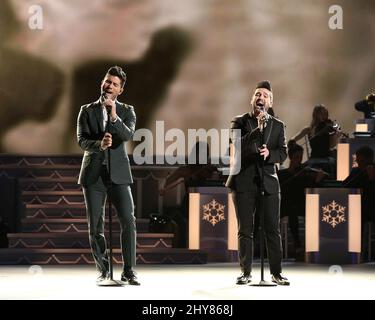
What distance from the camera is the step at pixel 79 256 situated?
10.8m

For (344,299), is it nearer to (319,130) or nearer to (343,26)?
(319,130)

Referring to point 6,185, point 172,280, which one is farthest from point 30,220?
point 172,280

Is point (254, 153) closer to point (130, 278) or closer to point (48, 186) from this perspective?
point (130, 278)

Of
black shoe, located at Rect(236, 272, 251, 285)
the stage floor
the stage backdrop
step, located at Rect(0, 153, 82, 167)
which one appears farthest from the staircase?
black shoe, located at Rect(236, 272, 251, 285)

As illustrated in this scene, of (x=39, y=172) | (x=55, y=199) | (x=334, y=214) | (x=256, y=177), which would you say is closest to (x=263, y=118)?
(x=256, y=177)

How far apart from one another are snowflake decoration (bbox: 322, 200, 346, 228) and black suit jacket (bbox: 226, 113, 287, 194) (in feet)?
9.37

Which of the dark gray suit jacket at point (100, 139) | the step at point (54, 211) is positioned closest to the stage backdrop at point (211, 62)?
the step at point (54, 211)

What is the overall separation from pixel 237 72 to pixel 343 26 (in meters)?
1.51

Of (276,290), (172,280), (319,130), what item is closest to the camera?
(276,290)

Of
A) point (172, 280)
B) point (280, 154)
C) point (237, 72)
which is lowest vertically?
point (172, 280)

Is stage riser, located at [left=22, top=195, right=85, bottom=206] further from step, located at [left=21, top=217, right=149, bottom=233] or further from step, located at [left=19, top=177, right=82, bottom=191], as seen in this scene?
step, located at [left=21, top=217, right=149, bottom=233]

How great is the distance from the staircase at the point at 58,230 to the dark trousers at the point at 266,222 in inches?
103

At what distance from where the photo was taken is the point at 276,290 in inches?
323

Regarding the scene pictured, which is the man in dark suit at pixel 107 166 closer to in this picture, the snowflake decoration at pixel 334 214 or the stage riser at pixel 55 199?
the snowflake decoration at pixel 334 214
